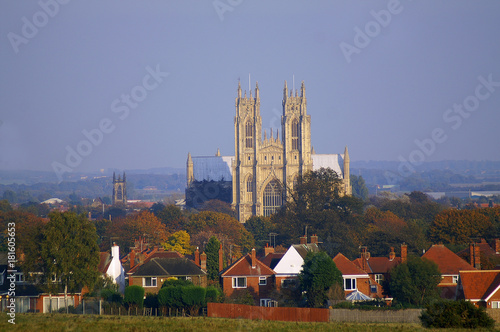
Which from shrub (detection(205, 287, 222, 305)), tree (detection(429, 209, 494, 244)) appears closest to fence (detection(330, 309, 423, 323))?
shrub (detection(205, 287, 222, 305))

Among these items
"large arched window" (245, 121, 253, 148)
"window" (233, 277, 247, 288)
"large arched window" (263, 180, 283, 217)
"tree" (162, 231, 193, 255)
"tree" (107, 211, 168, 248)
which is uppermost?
"large arched window" (245, 121, 253, 148)

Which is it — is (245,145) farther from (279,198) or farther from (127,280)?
(127,280)

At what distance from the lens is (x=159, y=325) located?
34.9 metres

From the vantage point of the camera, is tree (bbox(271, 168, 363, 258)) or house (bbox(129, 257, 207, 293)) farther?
tree (bbox(271, 168, 363, 258))

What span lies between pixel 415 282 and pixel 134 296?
14.2m

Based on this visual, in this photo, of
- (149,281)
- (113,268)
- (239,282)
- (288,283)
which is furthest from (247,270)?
(113,268)

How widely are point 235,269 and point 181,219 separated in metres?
55.8

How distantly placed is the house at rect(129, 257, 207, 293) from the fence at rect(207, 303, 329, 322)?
812 centimetres

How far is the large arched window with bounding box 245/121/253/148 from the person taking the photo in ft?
429

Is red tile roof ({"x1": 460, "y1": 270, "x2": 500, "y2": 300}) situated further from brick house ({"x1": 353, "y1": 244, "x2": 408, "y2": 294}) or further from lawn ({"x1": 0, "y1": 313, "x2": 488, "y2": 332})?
brick house ({"x1": 353, "y1": 244, "x2": 408, "y2": 294})

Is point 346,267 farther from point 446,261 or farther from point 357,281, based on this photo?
point 446,261

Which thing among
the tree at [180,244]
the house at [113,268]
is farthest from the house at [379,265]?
the tree at [180,244]

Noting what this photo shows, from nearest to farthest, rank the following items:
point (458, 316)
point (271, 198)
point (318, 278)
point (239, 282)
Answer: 1. point (458, 316)
2. point (318, 278)
3. point (239, 282)
4. point (271, 198)

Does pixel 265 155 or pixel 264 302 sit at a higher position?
pixel 265 155
